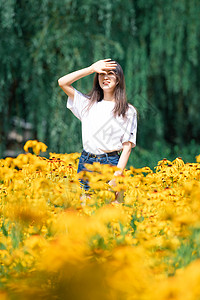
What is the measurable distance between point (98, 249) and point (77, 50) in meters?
3.54

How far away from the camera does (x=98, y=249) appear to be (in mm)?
1451

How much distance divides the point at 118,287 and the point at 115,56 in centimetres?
394

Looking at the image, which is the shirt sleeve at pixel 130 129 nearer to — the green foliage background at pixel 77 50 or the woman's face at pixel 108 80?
the woman's face at pixel 108 80

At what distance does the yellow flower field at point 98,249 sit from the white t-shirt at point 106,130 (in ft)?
0.82

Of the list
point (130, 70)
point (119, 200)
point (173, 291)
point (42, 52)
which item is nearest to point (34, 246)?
point (173, 291)

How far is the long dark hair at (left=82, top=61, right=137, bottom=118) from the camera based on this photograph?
2.59m

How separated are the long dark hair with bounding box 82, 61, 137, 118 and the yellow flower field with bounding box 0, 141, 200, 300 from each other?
465mm

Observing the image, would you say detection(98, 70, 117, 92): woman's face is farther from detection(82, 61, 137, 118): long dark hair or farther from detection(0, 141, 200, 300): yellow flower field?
detection(0, 141, 200, 300): yellow flower field

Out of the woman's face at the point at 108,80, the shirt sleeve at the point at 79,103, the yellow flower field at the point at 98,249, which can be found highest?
the woman's face at the point at 108,80

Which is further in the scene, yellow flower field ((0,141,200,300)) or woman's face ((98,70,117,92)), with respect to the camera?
woman's face ((98,70,117,92))

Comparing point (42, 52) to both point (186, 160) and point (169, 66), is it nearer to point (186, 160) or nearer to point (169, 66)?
point (169, 66)

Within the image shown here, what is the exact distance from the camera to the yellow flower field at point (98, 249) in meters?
1.12

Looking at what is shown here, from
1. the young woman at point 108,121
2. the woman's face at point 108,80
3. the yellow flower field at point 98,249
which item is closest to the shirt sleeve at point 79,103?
the young woman at point 108,121

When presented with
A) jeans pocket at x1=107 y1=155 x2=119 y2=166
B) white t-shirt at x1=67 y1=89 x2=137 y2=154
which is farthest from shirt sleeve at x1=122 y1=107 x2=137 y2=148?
jeans pocket at x1=107 y1=155 x2=119 y2=166
